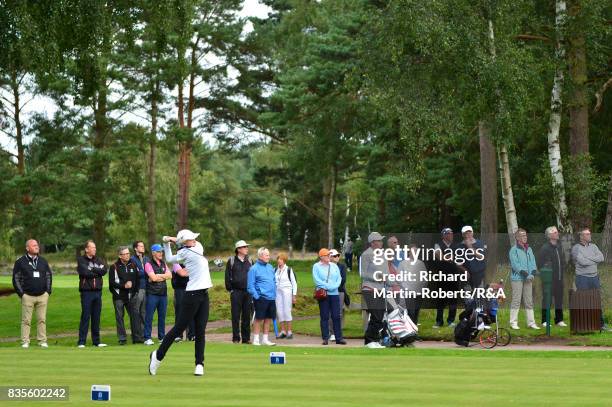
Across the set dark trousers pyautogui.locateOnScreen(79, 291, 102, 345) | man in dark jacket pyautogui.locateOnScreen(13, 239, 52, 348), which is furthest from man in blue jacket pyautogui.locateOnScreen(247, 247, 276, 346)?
man in dark jacket pyautogui.locateOnScreen(13, 239, 52, 348)

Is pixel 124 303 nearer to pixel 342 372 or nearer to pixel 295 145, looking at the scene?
pixel 342 372

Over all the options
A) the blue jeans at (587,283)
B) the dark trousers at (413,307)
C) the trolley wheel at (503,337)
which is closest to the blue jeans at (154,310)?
the dark trousers at (413,307)

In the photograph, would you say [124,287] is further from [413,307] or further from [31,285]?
[413,307]

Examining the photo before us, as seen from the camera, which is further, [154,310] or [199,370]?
[154,310]

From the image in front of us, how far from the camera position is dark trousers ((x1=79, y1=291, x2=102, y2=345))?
22.5 metres

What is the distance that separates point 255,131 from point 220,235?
27.1 metres

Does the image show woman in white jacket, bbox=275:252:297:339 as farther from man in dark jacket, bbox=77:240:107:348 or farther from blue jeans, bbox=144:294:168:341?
man in dark jacket, bbox=77:240:107:348

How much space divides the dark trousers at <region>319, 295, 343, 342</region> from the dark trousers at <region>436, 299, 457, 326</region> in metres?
2.34

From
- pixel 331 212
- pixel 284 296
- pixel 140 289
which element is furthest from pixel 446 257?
pixel 331 212

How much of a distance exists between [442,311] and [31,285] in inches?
336

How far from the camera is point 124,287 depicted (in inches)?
903

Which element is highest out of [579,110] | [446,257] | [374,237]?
[579,110]

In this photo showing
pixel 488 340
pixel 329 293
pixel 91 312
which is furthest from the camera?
pixel 329 293

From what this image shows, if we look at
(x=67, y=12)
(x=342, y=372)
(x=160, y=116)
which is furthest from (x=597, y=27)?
(x=160, y=116)
